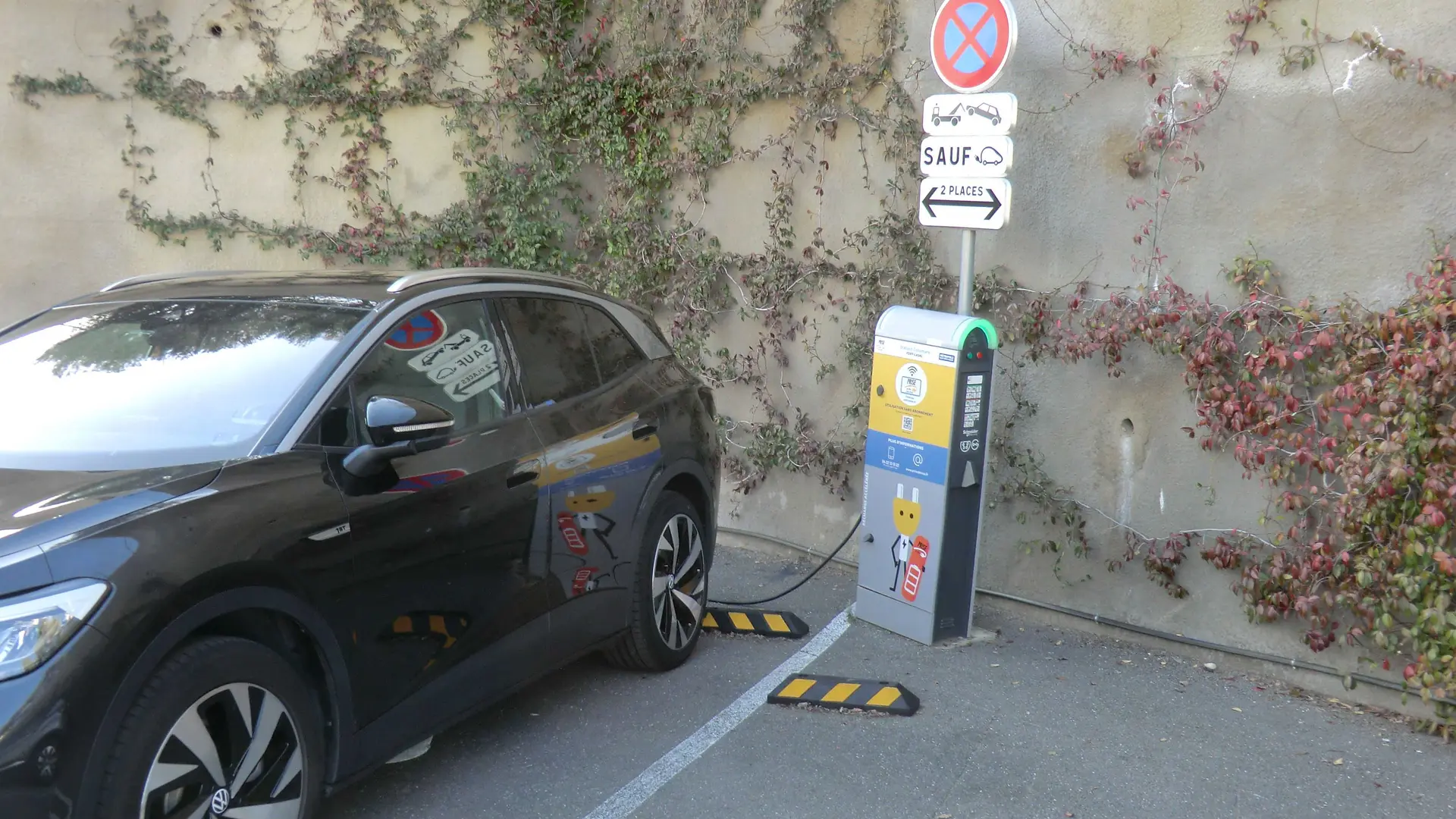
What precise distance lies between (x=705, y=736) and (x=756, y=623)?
1.35m

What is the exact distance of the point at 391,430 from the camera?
335cm

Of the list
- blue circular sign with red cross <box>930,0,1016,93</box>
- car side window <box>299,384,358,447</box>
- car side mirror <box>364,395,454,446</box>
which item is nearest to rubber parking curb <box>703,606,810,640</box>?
car side mirror <box>364,395,454,446</box>

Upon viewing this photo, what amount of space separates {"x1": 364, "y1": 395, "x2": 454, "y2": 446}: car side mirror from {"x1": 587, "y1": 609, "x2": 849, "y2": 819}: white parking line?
4.57 ft

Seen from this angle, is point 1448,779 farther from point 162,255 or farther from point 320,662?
point 162,255

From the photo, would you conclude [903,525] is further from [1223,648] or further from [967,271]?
[1223,648]

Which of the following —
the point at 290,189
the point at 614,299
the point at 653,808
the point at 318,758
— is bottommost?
the point at 653,808

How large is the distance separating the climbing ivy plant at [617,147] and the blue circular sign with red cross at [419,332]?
3152 mm

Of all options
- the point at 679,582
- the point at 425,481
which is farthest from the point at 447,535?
the point at 679,582

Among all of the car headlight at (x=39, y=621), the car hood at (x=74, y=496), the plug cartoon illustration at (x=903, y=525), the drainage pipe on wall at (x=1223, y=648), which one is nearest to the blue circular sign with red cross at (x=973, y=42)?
the plug cartoon illustration at (x=903, y=525)

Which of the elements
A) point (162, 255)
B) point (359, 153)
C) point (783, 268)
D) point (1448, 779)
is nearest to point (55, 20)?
point (162, 255)

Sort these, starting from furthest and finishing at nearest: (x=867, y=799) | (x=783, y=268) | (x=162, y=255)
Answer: (x=162, y=255) → (x=783, y=268) → (x=867, y=799)

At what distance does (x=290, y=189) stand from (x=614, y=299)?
4978 mm

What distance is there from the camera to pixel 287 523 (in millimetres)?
3102

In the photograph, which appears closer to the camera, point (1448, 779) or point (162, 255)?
point (1448, 779)
